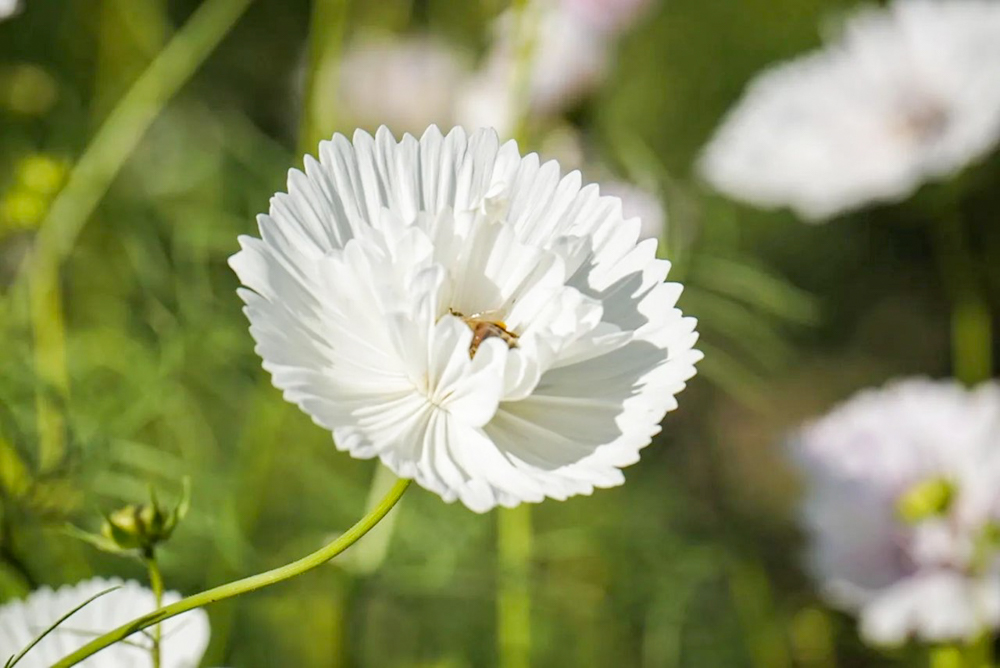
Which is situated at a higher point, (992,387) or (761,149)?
(761,149)

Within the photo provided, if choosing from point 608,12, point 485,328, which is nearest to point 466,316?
point 485,328

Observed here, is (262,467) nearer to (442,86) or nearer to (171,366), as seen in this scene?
(171,366)

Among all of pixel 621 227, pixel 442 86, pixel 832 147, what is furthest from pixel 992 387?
pixel 442 86

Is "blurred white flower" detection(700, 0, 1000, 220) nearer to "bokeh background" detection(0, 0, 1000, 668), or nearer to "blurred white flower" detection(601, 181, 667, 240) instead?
"bokeh background" detection(0, 0, 1000, 668)

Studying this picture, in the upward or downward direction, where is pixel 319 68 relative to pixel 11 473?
upward

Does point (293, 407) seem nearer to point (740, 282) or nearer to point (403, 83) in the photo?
point (740, 282)
